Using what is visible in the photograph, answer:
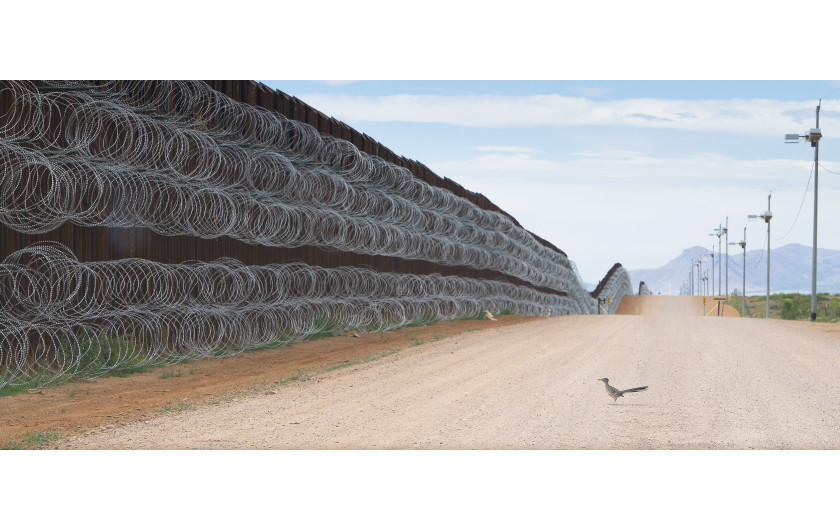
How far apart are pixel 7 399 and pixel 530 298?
26.7 m

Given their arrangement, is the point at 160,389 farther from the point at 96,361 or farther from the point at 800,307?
the point at 800,307

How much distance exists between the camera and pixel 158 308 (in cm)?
1164

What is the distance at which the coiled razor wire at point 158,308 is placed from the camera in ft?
30.9

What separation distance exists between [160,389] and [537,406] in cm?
471

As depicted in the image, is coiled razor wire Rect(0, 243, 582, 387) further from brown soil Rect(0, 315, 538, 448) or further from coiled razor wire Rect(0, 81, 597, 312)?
coiled razor wire Rect(0, 81, 597, 312)

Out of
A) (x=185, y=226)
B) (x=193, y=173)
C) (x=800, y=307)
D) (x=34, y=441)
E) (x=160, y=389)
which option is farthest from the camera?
(x=800, y=307)

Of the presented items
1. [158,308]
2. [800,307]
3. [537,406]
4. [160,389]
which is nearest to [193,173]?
[158,308]

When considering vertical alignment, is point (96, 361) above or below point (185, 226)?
below

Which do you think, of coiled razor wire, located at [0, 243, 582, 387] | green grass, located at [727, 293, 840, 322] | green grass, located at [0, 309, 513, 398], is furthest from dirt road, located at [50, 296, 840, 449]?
green grass, located at [727, 293, 840, 322]

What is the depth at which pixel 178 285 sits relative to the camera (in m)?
12.1

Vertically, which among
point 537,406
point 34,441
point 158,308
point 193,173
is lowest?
point 34,441

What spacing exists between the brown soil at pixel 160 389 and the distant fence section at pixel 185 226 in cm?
44

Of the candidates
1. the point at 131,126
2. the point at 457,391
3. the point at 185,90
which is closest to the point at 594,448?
the point at 457,391
